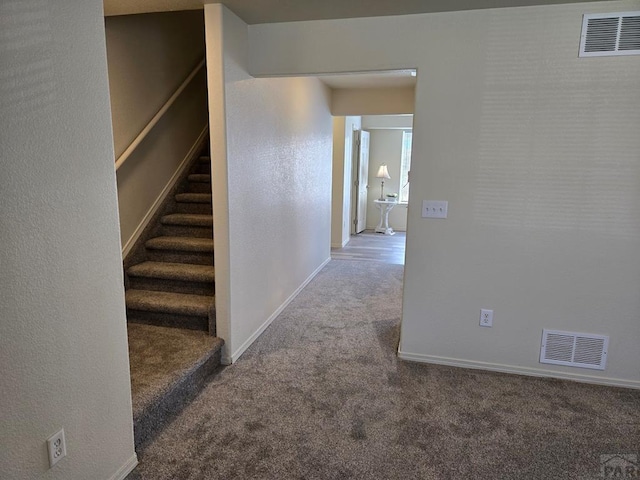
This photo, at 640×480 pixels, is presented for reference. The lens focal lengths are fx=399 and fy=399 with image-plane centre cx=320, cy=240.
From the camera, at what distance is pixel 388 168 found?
8.50m

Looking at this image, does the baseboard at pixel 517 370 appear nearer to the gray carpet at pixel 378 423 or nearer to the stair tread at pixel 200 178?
the gray carpet at pixel 378 423

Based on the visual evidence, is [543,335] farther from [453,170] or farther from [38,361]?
[38,361]

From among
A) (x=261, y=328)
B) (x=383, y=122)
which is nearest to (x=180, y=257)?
(x=261, y=328)

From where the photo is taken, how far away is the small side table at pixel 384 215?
8086 millimetres

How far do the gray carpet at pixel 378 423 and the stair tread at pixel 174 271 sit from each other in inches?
26.0

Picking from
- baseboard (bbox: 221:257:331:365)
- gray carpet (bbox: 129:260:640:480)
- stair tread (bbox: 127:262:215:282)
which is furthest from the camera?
stair tread (bbox: 127:262:215:282)

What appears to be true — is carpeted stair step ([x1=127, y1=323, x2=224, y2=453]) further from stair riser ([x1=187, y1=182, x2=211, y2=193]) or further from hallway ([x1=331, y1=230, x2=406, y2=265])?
hallway ([x1=331, y1=230, x2=406, y2=265])

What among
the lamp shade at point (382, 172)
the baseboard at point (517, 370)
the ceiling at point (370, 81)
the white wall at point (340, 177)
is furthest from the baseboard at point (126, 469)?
the lamp shade at point (382, 172)

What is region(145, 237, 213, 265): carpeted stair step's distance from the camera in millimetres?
3221

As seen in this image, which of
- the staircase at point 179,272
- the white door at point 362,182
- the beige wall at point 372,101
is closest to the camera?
the staircase at point 179,272

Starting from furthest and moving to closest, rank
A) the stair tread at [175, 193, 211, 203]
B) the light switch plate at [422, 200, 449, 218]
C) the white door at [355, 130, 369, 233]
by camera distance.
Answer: the white door at [355, 130, 369, 233] → the stair tread at [175, 193, 211, 203] → the light switch plate at [422, 200, 449, 218]

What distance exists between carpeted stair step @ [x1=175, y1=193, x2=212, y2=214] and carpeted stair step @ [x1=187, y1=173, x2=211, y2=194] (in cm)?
18

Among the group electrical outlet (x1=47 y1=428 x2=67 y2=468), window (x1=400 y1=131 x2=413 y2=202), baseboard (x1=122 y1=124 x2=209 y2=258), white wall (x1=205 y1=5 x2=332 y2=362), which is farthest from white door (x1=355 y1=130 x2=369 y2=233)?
electrical outlet (x1=47 y1=428 x2=67 y2=468)

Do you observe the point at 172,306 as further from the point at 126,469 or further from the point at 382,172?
the point at 382,172
